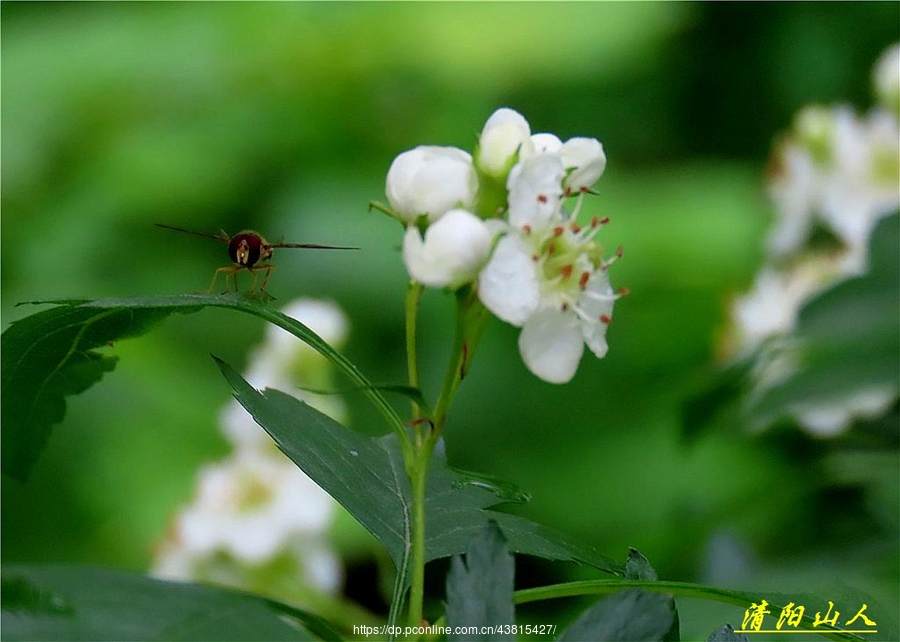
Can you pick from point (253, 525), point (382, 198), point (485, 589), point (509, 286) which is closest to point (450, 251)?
point (509, 286)

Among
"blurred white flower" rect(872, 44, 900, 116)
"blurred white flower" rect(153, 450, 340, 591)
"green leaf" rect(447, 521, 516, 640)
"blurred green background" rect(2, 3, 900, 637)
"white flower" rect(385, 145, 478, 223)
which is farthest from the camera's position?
"blurred green background" rect(2, 3, 900, 637)

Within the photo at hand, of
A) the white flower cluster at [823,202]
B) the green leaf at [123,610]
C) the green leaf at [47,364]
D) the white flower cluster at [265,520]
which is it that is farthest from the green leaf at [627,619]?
the white flower cluster at [823,202]

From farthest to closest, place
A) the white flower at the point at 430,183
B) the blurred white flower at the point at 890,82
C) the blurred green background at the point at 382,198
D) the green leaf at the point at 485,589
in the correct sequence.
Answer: the blurred green background at the point at 382,198 → the blurred white flower at the point at 890,82 → the white flower at the point at 430,183 → the green leaf at the point at 485,589

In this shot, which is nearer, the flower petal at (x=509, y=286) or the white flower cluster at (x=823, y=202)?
the flower petal at (x=509, y=286)

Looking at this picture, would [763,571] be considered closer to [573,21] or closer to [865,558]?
[865,558]

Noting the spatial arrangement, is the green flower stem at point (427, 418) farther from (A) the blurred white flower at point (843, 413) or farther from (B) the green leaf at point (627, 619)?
(A) the blurred white flower at point (843, 413)

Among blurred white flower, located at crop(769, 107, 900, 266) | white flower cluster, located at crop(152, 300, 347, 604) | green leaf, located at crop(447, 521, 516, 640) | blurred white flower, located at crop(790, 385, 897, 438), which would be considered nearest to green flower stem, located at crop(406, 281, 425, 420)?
green leaf, located at crop(447, 521, 516, 640)

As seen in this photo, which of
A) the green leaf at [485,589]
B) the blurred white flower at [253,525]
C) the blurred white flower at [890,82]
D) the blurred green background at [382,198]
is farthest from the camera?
the blurred green background at [382,198]

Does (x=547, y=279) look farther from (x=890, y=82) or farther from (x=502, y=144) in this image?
(x=890, y=82)

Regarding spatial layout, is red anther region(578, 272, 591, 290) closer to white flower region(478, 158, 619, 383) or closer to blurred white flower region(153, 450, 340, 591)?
white flower region(478, 158, 619, 383)
